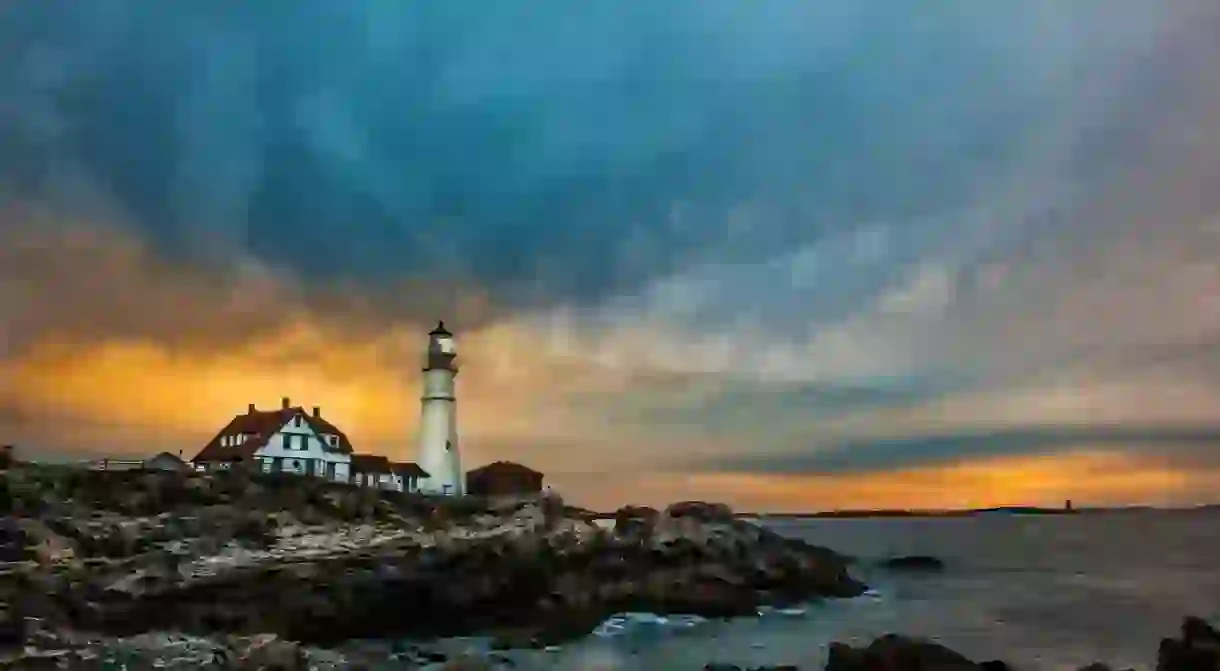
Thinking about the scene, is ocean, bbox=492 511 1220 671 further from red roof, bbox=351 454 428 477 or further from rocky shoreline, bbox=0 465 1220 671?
red roof, bbox=351 454 428 477

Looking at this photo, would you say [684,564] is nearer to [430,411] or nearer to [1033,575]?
[430,411]

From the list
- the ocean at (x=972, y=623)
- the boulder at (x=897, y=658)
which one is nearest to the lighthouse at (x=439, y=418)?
the ocean at (x=972, y=623)

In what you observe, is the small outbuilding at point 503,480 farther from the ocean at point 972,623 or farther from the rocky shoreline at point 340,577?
the ocean at point 972,623

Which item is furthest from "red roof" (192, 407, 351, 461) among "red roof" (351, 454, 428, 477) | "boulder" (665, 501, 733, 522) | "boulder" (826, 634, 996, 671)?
"boulder" (826, 634, 996, 671)

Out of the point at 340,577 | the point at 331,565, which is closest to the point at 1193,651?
the point at 340,577

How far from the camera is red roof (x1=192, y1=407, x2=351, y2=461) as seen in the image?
4538cm

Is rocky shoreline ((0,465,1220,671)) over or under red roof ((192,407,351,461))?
under

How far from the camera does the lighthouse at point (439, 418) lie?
4819 cm

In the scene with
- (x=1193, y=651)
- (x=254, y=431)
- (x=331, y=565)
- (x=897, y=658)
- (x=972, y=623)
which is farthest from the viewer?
(x=254, y=431)

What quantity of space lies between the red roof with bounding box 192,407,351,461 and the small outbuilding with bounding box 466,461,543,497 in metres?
8.04

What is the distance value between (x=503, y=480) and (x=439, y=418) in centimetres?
729

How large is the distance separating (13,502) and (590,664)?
1872 centimetres

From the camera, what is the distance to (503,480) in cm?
5425

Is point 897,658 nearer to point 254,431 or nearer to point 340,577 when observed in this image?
point 340,577
